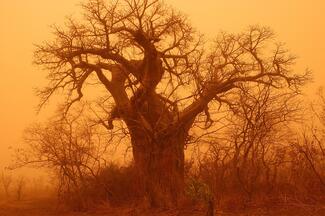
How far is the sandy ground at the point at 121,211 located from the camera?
7.39 metres

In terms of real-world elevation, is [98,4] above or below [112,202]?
above

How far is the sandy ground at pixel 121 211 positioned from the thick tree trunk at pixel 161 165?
1.82ft

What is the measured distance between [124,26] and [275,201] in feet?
13.9

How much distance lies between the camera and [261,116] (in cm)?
926

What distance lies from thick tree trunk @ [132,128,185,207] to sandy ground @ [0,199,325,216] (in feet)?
1.82

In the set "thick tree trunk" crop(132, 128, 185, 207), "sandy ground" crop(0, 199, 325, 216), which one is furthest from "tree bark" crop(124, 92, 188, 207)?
"sandy ground" crop(0, 199, 325, 216)

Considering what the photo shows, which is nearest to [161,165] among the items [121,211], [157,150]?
[157,150]

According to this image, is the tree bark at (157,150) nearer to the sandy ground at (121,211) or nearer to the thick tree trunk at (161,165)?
the thick tree trunk at (161,165)

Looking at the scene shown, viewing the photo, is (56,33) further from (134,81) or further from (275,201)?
(275,201)

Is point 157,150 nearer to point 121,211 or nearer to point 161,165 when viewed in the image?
point 161,165

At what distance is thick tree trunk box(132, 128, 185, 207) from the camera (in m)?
9.63

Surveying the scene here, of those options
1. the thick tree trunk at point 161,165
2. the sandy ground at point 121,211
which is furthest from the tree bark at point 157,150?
the sandy ground at point 121,211

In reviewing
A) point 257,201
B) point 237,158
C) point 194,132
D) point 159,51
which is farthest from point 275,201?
point 159,51

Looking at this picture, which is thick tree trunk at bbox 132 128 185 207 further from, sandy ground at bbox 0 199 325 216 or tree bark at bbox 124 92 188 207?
sandy ground at bbox 0 199 325 216
